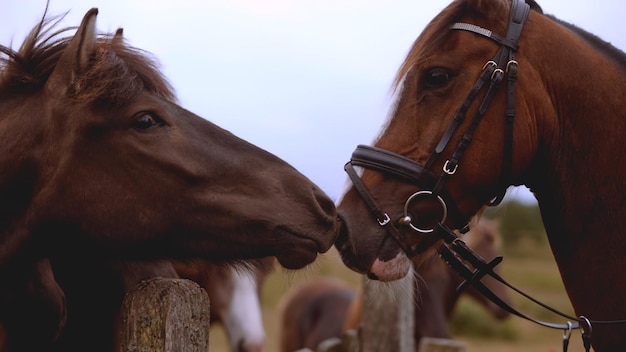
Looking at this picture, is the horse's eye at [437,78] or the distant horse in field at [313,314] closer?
the horse's eye at [437,78]

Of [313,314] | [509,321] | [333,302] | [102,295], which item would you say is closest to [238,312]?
[333,302]

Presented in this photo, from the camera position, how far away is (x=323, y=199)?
2.85 metres

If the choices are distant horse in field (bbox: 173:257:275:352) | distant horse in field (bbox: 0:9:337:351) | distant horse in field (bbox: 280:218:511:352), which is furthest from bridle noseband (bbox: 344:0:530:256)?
distant horse in field (bbox: 280:218:511:352)

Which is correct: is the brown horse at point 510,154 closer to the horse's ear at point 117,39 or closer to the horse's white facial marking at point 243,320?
the horse's ear at point 117,39

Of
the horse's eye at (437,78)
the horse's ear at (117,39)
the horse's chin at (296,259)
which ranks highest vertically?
the horse's eye at (437,78)

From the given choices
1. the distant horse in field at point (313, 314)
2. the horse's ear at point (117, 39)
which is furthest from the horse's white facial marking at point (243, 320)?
the horse's ear at point (117, 39)

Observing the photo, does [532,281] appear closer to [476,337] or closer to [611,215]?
[476,337]

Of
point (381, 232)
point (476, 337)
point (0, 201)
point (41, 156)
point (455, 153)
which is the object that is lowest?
point (476, 337)

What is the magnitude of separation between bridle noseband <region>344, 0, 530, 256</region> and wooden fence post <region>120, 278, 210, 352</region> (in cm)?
92

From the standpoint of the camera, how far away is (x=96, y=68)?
281 centimetres

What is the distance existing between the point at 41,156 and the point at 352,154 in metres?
1.28

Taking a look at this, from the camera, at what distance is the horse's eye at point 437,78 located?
10.3 feet

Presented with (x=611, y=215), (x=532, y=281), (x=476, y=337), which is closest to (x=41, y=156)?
(x=611, y=215)

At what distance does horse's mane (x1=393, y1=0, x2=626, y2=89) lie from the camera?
10.5ft
